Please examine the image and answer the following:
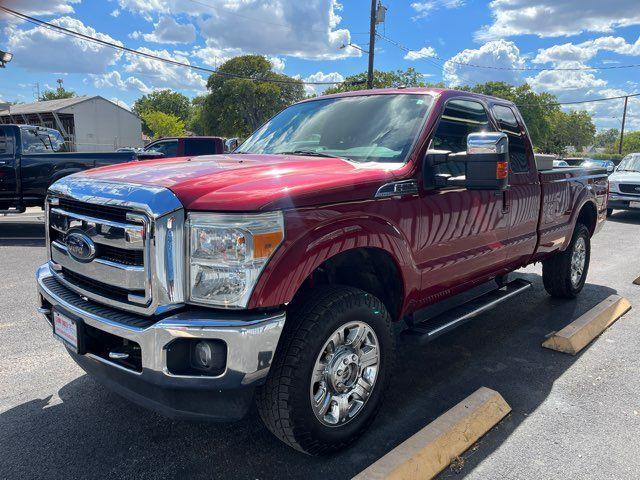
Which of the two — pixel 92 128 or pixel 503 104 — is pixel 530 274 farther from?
pixel 92 128

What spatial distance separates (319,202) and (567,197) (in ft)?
12.0

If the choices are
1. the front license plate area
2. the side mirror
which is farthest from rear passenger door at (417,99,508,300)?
the front license plate area

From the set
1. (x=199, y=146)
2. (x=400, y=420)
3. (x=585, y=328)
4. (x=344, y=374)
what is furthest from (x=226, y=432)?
(x=199, y=146)

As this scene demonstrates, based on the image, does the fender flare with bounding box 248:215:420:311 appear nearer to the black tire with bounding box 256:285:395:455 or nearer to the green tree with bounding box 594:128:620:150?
the black tire with bounding box 256:285:395:455

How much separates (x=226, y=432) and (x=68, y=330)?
3.46ft

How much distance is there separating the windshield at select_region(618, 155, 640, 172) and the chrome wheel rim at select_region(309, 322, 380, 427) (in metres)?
13.7

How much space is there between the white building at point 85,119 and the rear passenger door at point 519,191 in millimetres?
39461

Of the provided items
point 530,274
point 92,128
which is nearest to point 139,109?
point 92,128

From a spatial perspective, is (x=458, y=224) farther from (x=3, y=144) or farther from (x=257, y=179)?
(x=3, y=144)

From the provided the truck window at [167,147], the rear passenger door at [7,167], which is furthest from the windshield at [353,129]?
the truck window at [167,147]

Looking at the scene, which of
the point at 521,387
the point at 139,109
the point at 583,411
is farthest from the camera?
the point at 139,109

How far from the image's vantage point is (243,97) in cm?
5012

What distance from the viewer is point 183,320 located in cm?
218

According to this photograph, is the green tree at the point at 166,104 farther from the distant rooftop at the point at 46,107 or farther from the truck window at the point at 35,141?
the truck window at the point at 35,141
